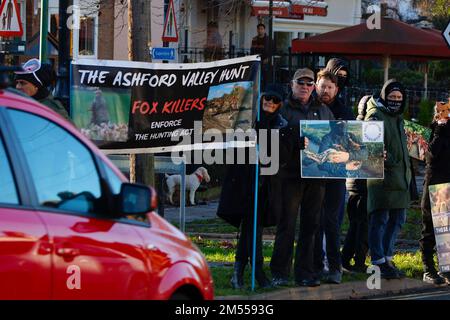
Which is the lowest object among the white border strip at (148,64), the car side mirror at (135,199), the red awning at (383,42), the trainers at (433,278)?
the trainers at (433,278)

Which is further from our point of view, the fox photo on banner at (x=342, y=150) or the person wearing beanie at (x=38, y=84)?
the fox photo on banner at (x=342, y=150)

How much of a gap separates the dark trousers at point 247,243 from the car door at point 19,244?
17.5 feet

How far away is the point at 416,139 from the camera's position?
1318 cm

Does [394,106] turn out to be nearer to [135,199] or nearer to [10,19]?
[135,199]

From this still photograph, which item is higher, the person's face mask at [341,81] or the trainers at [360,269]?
the person's face mask at [341,81]

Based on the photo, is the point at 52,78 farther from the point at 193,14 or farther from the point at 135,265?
the point at 193,14

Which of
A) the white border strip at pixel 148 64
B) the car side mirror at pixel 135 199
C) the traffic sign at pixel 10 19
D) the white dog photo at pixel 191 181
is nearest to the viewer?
the car side mirror at pixel 135 199

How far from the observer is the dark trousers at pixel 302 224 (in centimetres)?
1048

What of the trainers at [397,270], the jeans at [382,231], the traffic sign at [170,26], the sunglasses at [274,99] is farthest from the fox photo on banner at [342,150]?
the traffic sign at [170,26]

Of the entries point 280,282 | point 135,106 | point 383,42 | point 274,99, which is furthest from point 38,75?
point 383,42

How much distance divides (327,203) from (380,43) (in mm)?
10973

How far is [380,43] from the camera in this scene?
21359mm

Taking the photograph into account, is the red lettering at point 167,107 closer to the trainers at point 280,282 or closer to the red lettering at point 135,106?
the red lettering at point 135,106

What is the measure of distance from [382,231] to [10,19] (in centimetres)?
663
